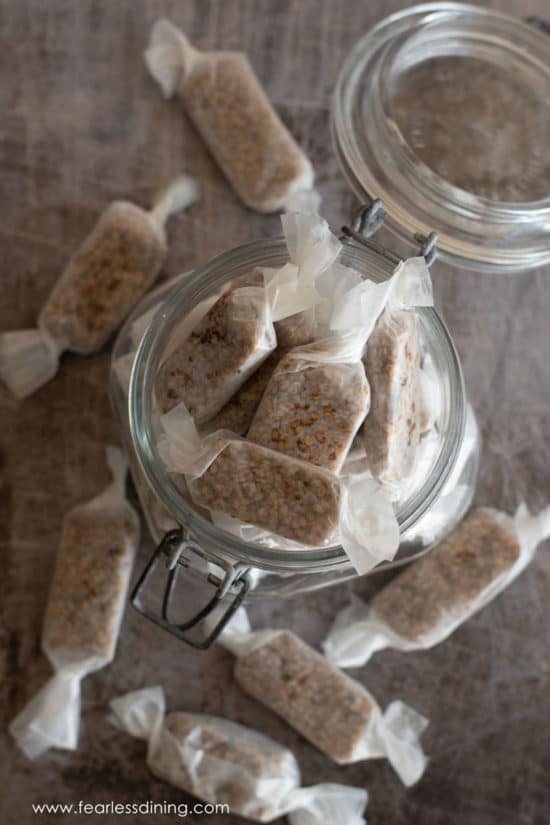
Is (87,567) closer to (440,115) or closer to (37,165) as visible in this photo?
(37,165)

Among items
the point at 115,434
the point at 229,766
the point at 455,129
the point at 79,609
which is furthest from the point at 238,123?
the point at 229,766

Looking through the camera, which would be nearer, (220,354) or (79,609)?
(220,354)

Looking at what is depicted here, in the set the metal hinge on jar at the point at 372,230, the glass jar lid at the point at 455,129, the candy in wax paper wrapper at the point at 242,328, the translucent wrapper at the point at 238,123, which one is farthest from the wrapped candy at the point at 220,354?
the translucent wrapper at the point at 238,123

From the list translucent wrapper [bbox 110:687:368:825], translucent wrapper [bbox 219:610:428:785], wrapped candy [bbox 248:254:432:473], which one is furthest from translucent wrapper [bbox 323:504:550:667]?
wrapped candy [bbox 248:254:432:473]

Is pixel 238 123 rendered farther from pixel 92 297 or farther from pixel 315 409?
pixel 315 409

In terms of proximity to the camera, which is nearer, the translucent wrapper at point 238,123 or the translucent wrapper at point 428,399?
the translucent wrapper at point 428,399

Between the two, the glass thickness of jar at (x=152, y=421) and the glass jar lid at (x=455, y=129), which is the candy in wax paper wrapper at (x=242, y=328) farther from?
the glass jar lid at (x=455, y=129)
